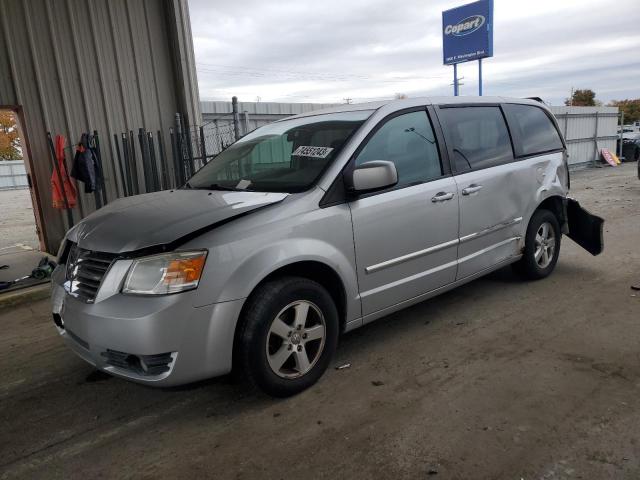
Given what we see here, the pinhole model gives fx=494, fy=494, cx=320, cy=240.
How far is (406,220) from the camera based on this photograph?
350 centimetres

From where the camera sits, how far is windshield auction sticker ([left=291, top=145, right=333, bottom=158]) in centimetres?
335

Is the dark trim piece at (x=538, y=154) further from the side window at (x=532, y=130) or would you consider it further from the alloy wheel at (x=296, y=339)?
the alloy wheel at (x=296, y=339)

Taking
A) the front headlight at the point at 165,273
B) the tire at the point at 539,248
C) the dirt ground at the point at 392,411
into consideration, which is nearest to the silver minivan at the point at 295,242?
the front headlight at the point at 165,273

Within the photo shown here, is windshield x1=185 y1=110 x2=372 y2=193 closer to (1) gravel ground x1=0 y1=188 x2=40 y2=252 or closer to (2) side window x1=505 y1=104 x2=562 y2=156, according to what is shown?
(2) side window x1=505 y1=104 x2=562 y2=156

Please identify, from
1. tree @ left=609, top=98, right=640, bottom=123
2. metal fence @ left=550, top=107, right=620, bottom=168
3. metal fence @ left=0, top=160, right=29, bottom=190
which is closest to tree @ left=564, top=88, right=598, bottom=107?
tree @ left=609, top=98, right=640, bottom=123

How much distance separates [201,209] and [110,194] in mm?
5766

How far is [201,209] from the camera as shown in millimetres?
2998

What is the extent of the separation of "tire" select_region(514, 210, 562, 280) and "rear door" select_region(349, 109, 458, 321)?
50.0 inches

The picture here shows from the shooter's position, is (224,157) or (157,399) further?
(224,157)

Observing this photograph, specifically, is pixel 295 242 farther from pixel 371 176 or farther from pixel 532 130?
pixel 532 130

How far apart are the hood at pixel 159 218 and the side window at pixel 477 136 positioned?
1675mm

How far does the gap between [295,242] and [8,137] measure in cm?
5299

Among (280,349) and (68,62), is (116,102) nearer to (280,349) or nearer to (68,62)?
(68,62)

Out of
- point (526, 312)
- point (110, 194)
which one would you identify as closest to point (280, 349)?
point (526, 312)
